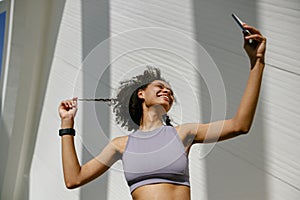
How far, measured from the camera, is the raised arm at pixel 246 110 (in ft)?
2.53

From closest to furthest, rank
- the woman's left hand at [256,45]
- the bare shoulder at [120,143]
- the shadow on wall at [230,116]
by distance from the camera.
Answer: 1. the woman's left hand at [256,45]
2. the bare shoulder at [120,143]
3. the shadow on wall at [230,116]

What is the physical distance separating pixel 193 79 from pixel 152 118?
4.5 inches

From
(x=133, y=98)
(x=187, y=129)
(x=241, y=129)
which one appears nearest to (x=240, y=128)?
(x=241, y=129)

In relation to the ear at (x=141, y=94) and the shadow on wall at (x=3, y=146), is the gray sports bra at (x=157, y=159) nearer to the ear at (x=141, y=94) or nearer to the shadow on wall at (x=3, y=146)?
the ear at (x=141, y=94)

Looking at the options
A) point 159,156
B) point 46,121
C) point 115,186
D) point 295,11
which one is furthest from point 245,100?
point 46,121

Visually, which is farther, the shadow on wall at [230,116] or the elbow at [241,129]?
the shadow on wall at [230,116]

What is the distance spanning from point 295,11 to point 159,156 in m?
0.62

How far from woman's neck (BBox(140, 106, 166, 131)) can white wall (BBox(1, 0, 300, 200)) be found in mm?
36

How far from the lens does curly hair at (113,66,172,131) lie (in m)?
0.86

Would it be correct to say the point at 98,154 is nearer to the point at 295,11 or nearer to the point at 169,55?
the point at 169,55

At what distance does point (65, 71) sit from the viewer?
5.72 feet

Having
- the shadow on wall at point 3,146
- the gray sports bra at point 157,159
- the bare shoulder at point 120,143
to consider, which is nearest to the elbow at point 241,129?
the gray sports bra at point 157,159

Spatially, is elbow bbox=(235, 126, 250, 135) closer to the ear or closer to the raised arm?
the raised arm

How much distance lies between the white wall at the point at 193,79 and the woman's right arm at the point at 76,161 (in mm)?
20
